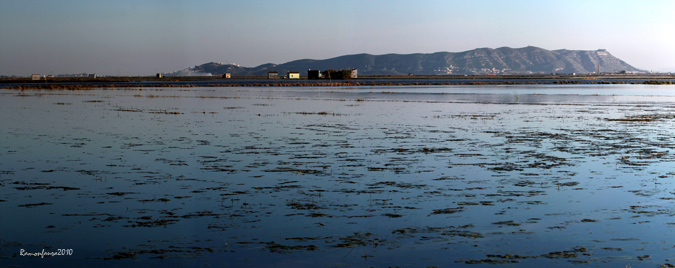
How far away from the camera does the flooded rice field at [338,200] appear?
9.57 meters

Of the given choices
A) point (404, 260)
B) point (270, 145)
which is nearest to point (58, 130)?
point (270, 145)

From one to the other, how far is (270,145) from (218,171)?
627cm

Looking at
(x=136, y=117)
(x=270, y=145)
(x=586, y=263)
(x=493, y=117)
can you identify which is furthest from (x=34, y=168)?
(x=493, y=117)

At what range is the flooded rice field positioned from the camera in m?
9.57

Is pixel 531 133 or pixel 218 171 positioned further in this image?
pixel 531 133

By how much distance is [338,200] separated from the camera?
43.5 feet

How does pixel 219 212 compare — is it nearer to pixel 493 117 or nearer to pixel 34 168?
pixel 34 168

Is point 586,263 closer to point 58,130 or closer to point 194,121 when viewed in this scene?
point 58,130

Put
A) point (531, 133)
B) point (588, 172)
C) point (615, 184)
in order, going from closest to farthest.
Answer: point (615, 184), point (588, 172), point (531, 133)

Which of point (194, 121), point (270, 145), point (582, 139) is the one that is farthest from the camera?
point (194, 121)

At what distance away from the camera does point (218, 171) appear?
16938 mm
